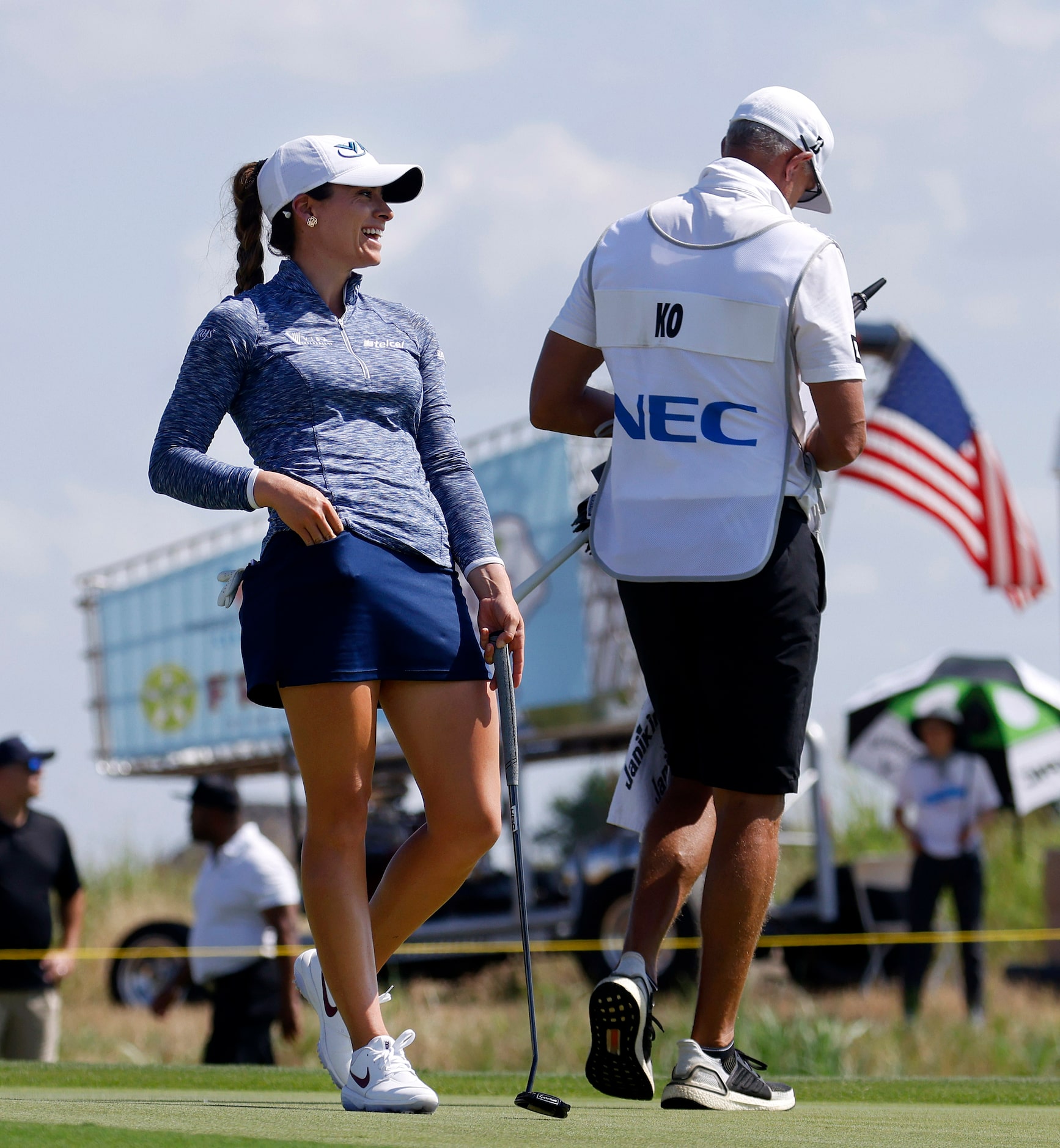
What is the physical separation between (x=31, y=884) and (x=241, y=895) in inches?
38.1

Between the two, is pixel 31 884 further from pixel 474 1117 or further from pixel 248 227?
pixel 474 1117

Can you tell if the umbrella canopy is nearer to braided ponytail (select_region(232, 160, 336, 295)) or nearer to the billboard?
the billboard

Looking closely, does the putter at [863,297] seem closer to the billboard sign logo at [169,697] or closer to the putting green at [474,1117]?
the putting green at [474,1117]

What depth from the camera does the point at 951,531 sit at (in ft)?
47.8

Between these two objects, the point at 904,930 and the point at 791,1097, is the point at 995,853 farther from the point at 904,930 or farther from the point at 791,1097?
the point at 791,1097

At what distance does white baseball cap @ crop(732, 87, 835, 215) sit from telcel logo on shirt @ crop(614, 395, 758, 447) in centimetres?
65

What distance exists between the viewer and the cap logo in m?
3.71

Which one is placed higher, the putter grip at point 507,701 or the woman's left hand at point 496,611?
the woman's left hand at point 496,611

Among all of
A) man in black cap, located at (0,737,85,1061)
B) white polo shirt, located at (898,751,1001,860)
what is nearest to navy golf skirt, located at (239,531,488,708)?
man in black cap, located at (0,737,85,1061)

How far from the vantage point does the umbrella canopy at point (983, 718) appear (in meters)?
14.9

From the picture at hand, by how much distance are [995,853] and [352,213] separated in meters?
16.5

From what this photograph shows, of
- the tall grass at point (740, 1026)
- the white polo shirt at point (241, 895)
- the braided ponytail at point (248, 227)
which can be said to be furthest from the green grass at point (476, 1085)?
the tall grass at point (740, 1026)

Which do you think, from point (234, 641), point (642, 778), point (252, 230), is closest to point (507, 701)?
point (642, 778)

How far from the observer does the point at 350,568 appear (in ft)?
11.3
